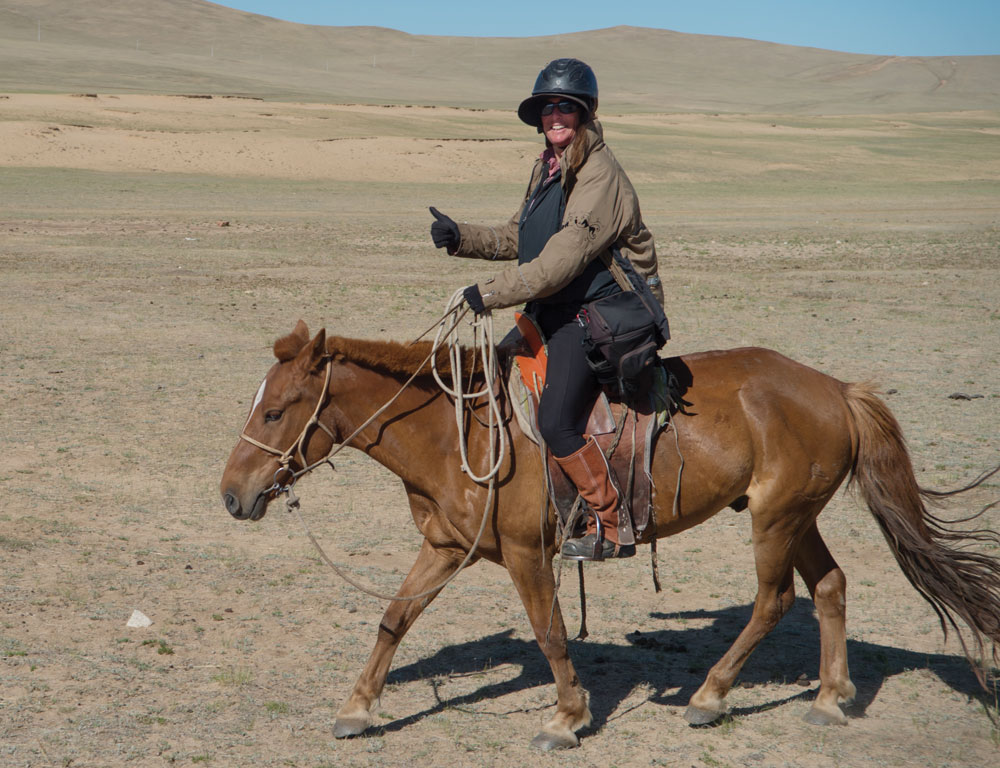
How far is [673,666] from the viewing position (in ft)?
18.8

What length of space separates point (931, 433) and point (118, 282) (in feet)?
43.9

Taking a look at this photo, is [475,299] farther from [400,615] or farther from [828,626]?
[828,626]

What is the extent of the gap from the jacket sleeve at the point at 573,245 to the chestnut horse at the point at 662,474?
2.10ft

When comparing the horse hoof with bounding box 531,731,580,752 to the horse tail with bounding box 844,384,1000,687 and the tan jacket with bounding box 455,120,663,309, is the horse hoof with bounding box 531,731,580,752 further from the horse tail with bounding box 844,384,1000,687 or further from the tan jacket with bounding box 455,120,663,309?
the tan jacket with bounding box 455,120,663,309

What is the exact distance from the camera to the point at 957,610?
202 inches

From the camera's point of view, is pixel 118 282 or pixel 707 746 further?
pixel 118 282

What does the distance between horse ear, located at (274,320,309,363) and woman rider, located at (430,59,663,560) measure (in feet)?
2.56

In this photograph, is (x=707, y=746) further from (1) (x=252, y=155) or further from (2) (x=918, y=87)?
(2) (x=918, y=87)

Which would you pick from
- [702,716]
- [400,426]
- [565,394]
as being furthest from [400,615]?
[702,716]

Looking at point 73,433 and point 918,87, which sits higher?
point 918,87

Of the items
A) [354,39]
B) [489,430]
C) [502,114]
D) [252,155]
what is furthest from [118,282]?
[354,39]

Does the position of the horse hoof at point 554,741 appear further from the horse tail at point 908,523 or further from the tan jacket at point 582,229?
the tan jacket at point 582,229

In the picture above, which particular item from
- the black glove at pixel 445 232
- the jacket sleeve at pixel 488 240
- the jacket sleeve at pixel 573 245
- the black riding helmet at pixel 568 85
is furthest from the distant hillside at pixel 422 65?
the jacket sleeve at pixel 573 245

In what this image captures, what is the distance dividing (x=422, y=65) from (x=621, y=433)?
14760 centimetres
